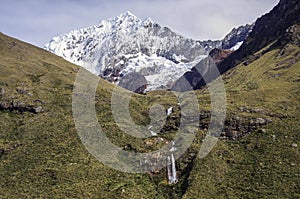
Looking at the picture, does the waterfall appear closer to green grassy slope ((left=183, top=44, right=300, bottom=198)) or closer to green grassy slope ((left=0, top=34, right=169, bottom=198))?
green grassy slope ((left=0, top=34, right=169, bottom=198))

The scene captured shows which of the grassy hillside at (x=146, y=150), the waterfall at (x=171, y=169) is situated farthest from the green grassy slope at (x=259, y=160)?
the waterfall at (x=171, y=169)

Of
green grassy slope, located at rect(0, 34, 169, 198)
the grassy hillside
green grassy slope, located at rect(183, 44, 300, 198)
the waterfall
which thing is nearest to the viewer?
green grassy slope, located at rect(183, 44, 300, 198)

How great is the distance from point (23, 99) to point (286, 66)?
377ft

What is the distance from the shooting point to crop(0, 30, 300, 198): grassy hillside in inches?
4006

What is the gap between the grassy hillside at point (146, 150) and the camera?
334 feet

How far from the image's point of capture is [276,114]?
436 ft

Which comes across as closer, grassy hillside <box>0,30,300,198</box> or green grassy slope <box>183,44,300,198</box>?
green grassy slope <box>183,44,300,198</box>

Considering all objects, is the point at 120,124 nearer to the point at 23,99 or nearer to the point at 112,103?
the point at 112,103

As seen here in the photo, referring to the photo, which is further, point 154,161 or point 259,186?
point 154,161

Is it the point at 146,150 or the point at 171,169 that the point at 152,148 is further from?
the point at 171,169

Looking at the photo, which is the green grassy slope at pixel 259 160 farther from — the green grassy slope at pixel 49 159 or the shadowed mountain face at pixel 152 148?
the green grassy slope at pixel 49 159

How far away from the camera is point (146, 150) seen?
12538 centimetres

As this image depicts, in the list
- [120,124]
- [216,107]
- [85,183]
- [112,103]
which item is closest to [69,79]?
[112,103]

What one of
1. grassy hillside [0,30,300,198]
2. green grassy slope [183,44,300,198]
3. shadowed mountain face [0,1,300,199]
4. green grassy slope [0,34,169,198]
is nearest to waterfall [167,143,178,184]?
shadowed mountain face [0,1,300,199]
